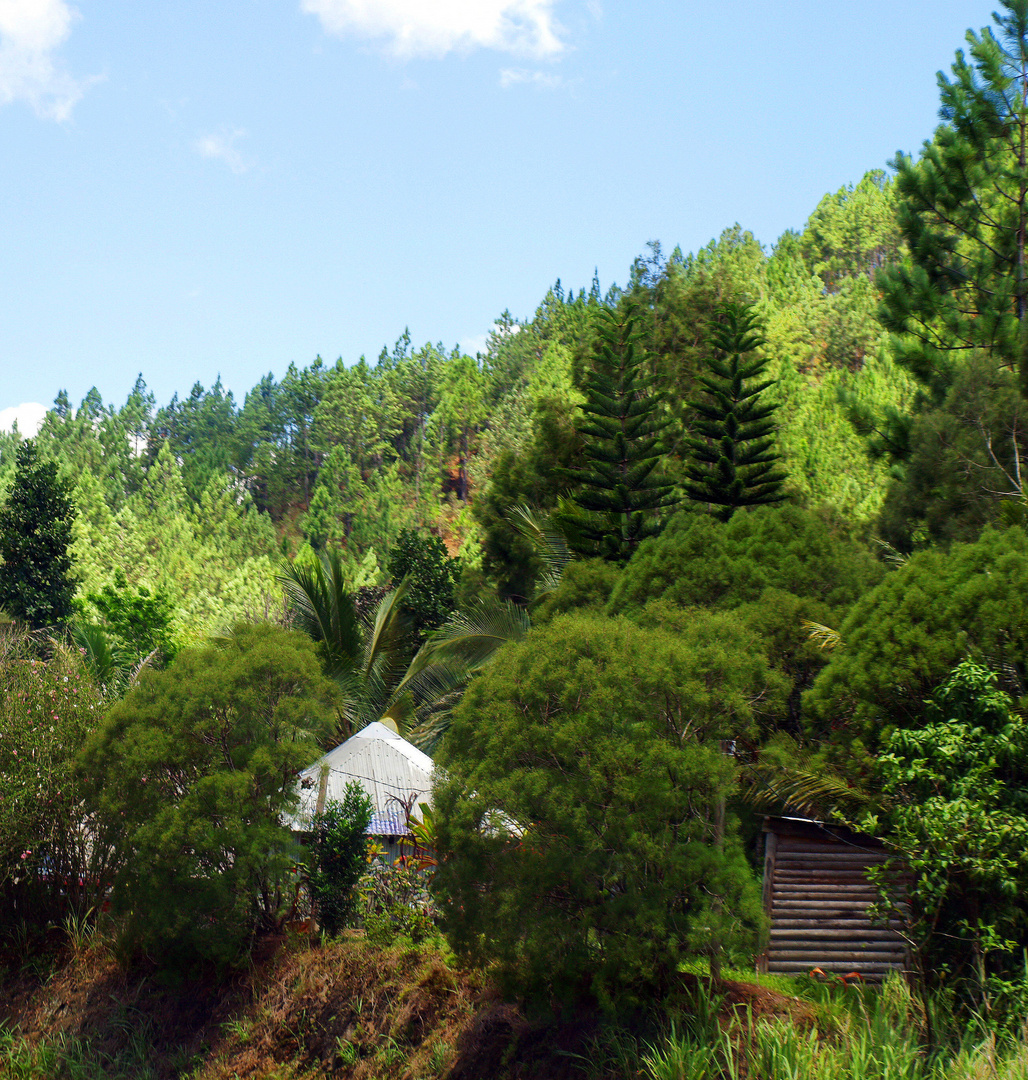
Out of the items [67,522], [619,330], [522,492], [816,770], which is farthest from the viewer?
[67,522]

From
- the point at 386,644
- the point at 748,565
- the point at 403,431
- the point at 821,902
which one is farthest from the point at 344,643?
the point at 403,431

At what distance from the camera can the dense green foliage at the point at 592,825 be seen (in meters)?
8.09

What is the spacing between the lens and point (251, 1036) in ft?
34.4

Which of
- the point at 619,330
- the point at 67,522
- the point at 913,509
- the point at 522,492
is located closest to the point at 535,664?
the point at 913,509

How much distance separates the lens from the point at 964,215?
802 inches

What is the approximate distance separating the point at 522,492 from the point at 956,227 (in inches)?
392

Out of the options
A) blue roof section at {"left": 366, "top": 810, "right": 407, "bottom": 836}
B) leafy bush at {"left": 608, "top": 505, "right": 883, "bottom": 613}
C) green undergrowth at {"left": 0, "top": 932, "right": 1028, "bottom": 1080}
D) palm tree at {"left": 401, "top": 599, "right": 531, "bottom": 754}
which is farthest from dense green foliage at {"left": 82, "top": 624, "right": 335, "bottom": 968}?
palm tree at {"left": 401, "top": 599, "right": 531, "bottom": 754}

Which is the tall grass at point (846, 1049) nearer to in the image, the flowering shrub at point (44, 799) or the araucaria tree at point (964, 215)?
the flowering shrub at point (44, 799)

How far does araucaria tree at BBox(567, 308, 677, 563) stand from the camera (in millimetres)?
18766

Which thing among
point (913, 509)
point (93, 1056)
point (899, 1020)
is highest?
point (913, 509)

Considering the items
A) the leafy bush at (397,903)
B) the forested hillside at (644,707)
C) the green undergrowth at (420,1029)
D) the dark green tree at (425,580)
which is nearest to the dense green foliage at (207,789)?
Result: the forested hillside at (644,707)

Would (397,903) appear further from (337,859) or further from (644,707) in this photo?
(644,707)

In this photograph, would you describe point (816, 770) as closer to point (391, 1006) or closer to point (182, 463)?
point (391, 1006)

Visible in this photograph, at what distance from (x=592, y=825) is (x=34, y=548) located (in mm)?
25094
